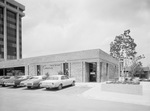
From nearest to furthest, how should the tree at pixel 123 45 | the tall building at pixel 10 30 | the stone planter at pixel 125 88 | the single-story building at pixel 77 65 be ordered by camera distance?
the stone planter at pixel 125 88 → the single-story building at pixel 77 65 → the tree at pixel 123 45 → the tall building at pixel 10 30

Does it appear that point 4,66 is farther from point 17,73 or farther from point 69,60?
point 69,60

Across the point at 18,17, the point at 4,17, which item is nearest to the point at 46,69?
the point at 4,17

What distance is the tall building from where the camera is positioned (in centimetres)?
5931

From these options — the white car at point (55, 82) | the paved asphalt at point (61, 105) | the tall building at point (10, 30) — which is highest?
the tall building at point (10, 30)

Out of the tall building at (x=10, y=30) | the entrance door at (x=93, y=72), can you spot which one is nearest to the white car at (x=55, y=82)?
the entrance door at (x=93, y=72)

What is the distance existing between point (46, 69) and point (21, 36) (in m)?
49.0

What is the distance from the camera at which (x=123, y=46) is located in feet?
143

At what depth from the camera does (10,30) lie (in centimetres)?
6344

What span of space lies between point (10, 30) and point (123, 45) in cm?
5047

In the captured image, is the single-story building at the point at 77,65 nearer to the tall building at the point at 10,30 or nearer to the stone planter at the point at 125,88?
the stone planter at the point at 125,88

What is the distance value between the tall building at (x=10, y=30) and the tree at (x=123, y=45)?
144 ft

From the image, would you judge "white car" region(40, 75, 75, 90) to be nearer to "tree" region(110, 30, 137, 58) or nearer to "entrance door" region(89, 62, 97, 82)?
"entrance door" region(89, 62, 97, 82)

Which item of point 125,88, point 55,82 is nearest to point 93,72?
point 55,82

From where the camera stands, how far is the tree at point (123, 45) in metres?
41.9
